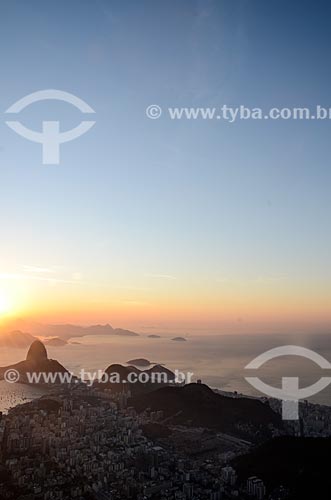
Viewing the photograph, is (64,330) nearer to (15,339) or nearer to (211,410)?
(15,339)

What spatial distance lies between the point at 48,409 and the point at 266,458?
14.7 feet

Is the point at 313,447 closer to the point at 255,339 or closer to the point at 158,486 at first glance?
the point at 158,486

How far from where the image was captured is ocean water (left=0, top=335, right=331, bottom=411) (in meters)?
14.9

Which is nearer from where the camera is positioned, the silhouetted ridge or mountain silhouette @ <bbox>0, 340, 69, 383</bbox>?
mountain silhouette @ <bbox>0, 340, 69, 383</bbox>

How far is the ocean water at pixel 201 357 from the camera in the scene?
14.9 metres

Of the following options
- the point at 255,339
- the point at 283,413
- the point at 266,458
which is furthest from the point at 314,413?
the point at 255,339

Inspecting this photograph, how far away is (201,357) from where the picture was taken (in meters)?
22.8

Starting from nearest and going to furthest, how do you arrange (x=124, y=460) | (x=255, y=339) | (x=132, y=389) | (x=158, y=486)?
(x=158, y=486) < (x=124, y=460) < (x=132, y=389) < (x=255, y=339)

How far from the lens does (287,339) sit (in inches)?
1035

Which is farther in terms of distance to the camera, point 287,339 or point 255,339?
point 255,339

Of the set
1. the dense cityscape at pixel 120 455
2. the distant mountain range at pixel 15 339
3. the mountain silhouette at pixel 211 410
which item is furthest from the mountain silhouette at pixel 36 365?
the dense cityscape at pixel 120 455

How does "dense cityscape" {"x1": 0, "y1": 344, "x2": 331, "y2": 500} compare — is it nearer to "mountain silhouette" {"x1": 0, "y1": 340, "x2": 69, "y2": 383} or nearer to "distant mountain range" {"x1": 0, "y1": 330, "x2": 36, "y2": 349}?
"mountain silhouette" {"x1": 0, "y1": 340, "x2": 69, "y2": 383}

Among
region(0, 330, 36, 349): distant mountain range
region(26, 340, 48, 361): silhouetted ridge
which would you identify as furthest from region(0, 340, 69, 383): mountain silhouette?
region(0, 330, 36, 349): distant mountain range

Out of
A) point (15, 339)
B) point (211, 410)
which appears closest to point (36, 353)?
point (15, 339)
